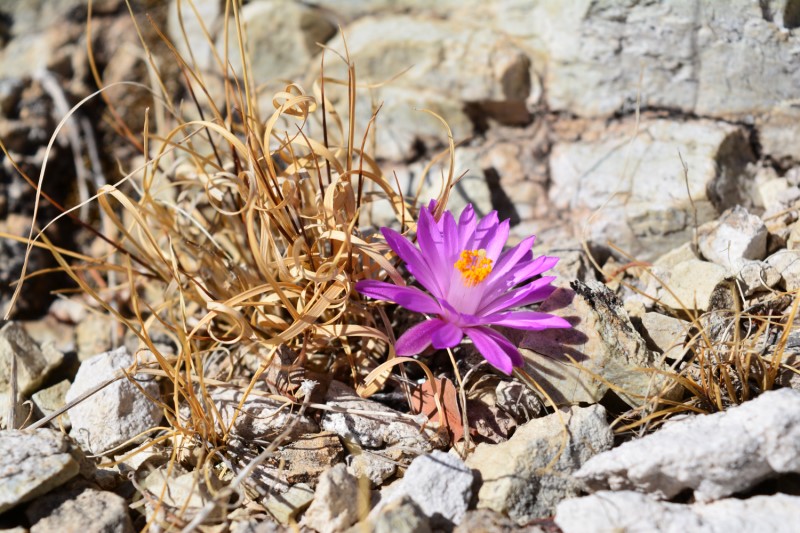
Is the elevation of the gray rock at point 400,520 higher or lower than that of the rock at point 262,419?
higher

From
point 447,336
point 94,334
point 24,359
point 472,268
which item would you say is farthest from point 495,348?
point 94,334

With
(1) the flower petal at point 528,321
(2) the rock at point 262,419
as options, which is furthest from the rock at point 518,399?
(2) the rock at point 262,419

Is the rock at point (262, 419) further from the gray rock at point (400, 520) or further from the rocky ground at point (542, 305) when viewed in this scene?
the gray rock at point (400, 520)

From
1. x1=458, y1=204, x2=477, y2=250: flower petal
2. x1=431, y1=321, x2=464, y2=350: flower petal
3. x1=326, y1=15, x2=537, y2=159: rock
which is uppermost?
x1=326, y1=15, x2=537, y2=159: rock

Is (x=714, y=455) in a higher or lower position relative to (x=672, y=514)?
higher

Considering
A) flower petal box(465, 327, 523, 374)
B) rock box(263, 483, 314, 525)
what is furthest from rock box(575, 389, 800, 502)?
rock box(263, 483, 314, 525)

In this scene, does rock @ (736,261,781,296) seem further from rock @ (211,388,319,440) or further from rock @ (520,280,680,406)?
rock @ (211,388,319,440)

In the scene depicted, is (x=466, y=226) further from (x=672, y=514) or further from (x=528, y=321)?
(x=672, y=514)
